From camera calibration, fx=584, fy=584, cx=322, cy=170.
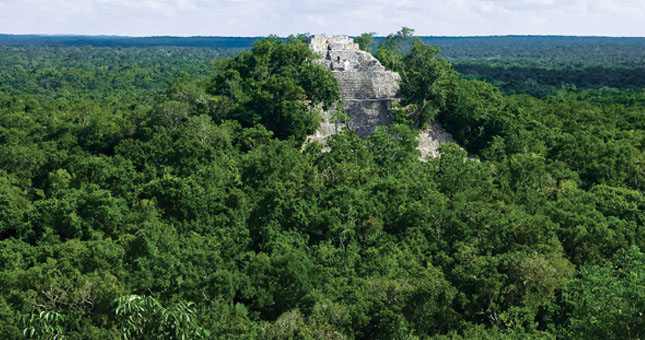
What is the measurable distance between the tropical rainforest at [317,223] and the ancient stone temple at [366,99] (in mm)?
1340

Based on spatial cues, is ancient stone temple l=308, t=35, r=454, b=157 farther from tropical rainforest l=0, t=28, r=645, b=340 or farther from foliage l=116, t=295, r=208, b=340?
foliage l=116, t=295, r=208, b=340

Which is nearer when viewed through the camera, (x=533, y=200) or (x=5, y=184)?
(x=533, y=200)

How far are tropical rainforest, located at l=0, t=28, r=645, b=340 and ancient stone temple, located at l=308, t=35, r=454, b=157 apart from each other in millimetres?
1340

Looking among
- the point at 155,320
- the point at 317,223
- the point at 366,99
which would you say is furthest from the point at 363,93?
the point at 155,320

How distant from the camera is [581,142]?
138 feet

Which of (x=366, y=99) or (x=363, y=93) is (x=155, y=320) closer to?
(x=366, y=99)

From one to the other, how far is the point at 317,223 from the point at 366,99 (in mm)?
23730

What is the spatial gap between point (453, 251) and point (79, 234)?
18135 millimetres

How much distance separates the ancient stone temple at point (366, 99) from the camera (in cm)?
4862

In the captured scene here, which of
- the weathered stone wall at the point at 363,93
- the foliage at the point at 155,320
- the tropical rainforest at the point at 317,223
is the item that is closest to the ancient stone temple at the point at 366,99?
the weathered stone wall at the point at 363,93

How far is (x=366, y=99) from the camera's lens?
50781 mm

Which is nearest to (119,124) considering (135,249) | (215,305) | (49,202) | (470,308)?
(49,202)

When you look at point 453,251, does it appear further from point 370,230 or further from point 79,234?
point 79,234

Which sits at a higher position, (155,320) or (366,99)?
(155,320)
